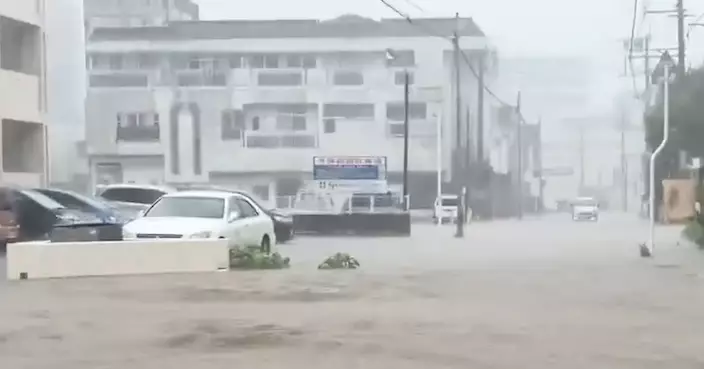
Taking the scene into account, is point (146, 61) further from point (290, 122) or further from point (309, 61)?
point (309, 61)

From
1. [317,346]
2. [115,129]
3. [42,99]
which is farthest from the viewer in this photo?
[115,129]

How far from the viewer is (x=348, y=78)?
46.8 metres

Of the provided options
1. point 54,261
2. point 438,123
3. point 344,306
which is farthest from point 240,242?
point 438,123

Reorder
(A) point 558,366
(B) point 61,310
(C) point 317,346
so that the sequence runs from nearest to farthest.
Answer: (A) point 558,366 → (C) point 317,346 → (B) point 61,310

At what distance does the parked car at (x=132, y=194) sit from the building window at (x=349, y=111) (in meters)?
18.0

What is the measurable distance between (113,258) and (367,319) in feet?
19.5

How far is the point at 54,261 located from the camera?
15.1 metres

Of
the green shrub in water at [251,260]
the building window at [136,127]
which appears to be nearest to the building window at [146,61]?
the building window at [136,127]

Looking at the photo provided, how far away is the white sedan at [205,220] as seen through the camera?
17.0 m

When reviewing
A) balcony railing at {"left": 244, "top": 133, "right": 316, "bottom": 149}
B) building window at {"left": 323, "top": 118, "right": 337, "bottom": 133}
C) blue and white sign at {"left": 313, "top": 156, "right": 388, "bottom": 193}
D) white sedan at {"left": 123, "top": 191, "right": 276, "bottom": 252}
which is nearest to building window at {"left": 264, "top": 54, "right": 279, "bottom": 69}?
building window at {"left": 323, "top": 118, "right": 337, "bottom": 133}

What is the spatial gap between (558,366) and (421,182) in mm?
40123

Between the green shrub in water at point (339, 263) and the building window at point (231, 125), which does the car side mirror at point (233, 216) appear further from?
the building window at point (231, 125)

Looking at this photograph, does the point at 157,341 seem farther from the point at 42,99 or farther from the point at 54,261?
the point at 42,99

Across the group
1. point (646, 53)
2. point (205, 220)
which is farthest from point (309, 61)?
point (205, 220)
